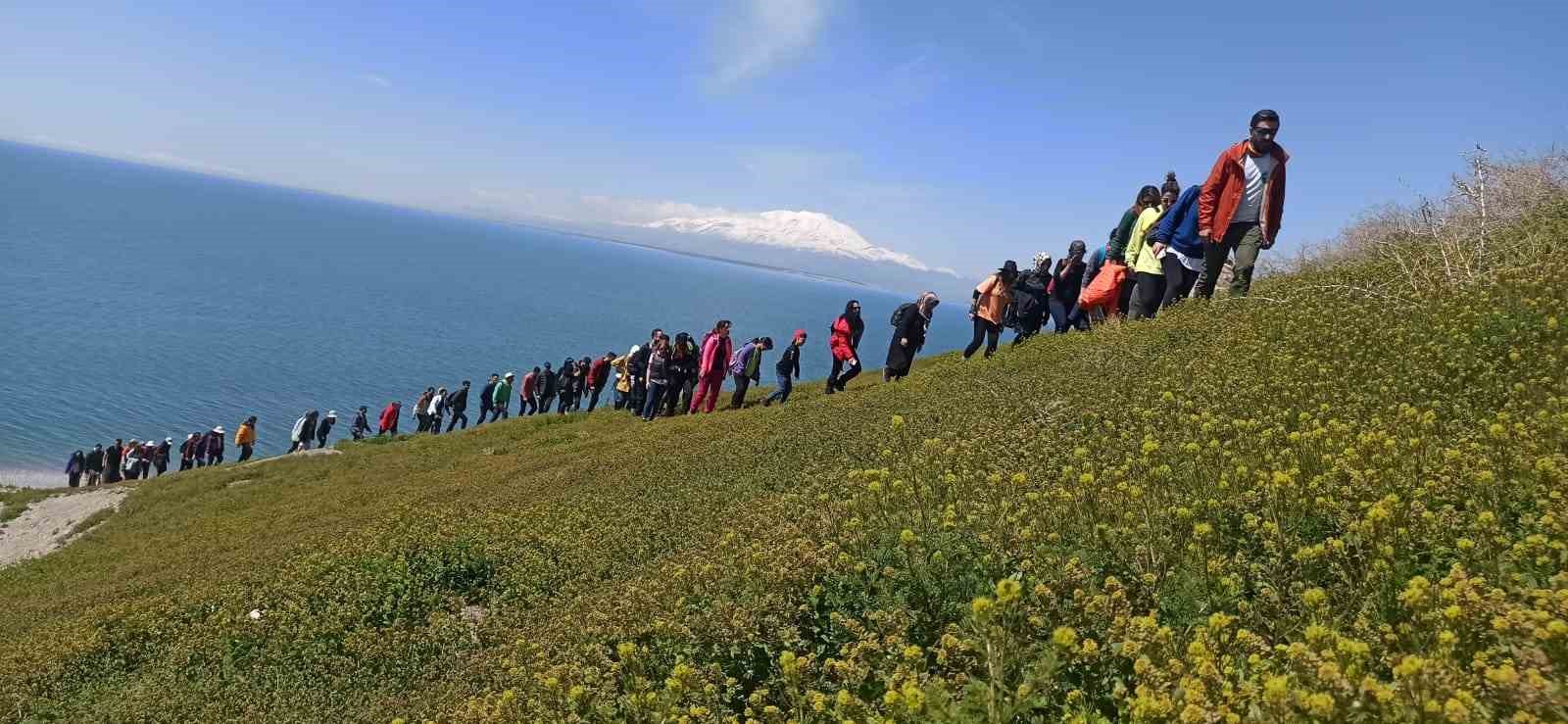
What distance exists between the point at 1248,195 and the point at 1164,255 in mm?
2176

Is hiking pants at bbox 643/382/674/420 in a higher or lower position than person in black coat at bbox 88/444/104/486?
higher

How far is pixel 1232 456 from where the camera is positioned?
603 centimetres

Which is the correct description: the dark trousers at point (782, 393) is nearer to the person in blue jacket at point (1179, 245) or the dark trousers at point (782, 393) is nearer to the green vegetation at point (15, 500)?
the person in blue jacket at point (1179, 245)

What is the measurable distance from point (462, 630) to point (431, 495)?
9.28 m

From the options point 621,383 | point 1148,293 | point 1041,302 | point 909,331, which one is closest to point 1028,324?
point 1041,302

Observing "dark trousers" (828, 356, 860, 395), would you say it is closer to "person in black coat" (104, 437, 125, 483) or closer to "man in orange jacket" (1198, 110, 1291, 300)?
"man in orange jacket" (1198, 110, 1291, 300)

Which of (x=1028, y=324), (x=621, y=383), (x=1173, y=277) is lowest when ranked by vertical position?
(x=621, y=383)

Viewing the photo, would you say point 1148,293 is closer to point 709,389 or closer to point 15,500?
point 709,389

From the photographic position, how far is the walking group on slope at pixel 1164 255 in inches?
478

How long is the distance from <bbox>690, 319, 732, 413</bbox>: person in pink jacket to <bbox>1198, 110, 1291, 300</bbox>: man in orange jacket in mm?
14089

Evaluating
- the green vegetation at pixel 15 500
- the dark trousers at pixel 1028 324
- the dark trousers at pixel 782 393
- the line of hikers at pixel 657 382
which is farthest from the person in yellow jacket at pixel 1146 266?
the green vegetation at pixel 15 500

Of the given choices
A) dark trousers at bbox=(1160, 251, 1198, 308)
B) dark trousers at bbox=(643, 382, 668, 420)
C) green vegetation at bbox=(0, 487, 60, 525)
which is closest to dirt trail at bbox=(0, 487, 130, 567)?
green vegetation at bbox=(0, 487, 60, 525)

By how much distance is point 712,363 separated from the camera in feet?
81.6

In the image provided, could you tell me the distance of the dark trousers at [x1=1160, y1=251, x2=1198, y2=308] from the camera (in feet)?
46.6
